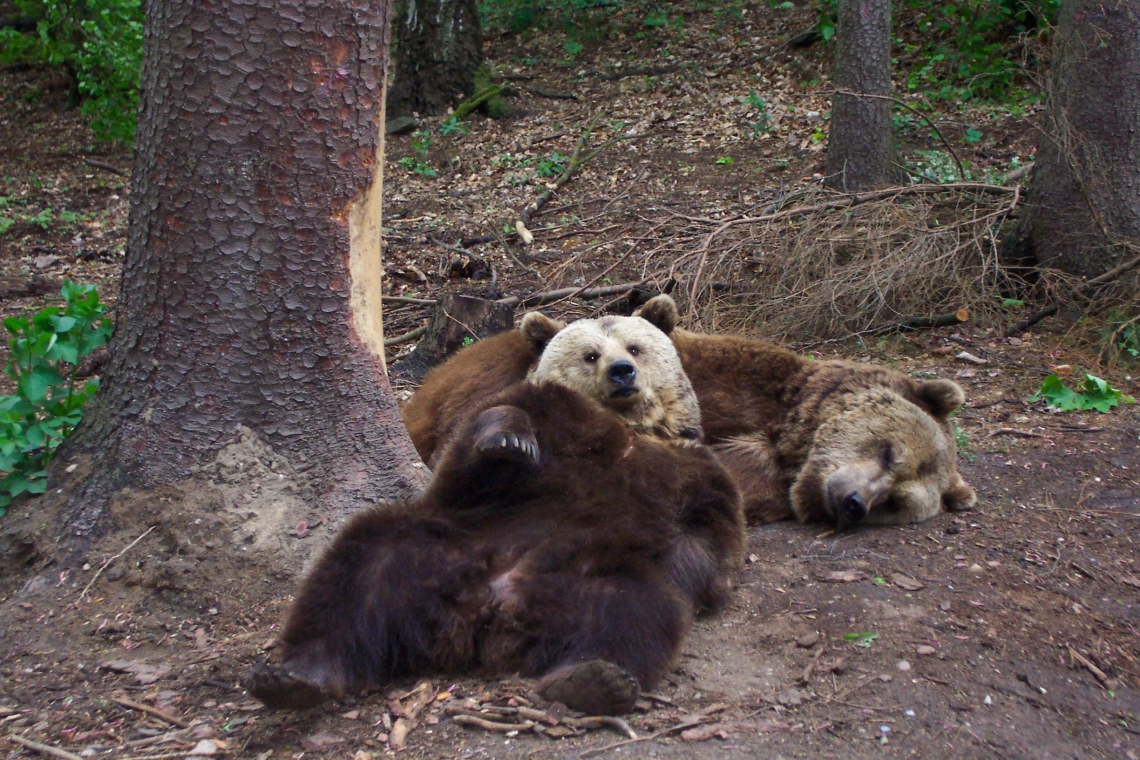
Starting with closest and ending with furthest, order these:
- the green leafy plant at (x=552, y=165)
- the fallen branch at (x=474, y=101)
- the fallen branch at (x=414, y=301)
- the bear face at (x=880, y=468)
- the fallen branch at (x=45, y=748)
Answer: the fallen branch at (x=45, y=748), the bear face at (x=880, y=468), the fallen branch at (x=414, y=301), the green leafy plant at (x=552, y=165), the fallen branch at (x=474, y=101)

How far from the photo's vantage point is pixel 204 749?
280cm

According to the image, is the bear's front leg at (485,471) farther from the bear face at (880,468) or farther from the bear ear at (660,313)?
the bear face at (880,468)

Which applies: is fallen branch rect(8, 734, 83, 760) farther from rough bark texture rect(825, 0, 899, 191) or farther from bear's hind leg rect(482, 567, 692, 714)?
rough bark texture rect(825, 0, 899, 191)

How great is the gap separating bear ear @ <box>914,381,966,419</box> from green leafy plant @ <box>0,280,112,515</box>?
421 cm

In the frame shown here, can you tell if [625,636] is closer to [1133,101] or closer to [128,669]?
[128,669]

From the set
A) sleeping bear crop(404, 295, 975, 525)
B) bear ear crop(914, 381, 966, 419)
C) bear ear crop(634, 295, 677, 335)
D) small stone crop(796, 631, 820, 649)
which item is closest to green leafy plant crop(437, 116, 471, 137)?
sleeping bear crop(404, 295, 975, 525)

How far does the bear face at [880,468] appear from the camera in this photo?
491 cm

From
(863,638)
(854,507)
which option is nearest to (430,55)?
(854,507)

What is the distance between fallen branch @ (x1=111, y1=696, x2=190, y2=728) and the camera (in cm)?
296

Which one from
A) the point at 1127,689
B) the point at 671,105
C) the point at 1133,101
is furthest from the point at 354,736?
the point at 671,105

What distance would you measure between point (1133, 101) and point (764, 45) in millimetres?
8342

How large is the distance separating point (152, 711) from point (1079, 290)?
22.2 feet

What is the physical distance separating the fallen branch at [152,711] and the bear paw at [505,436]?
1422 millimetres

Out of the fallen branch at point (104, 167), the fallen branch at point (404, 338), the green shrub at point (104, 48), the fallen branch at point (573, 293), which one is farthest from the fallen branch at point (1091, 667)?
the fallen branch at point (104, 167)
